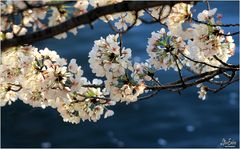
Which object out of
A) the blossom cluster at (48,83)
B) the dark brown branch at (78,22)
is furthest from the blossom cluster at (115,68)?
the dark brown branch at (78,22)

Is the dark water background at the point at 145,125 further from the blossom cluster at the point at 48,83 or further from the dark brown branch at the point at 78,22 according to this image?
the dark brown branch at the point at 78,22

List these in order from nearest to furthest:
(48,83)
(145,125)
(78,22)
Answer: (78,22) → (48,83) → (145,125)

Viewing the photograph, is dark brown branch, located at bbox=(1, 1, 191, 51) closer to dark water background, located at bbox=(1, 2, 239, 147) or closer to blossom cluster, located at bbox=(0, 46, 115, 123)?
blossom cluster, located at bbox=(0, 46, 115, 123)

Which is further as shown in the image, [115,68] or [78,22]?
[115,68]

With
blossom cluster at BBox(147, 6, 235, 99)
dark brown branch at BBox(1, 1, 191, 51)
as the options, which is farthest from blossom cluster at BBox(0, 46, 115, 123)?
dark brown branch at BBox(1, 1, 191, 51)

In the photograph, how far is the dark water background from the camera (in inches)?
261

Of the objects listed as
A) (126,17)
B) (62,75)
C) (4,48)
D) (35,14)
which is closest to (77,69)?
(62,75)

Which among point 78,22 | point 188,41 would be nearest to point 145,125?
point 188,41

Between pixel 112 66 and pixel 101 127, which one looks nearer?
pixel 112 66

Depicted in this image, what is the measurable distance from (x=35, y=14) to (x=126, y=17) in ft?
1.95

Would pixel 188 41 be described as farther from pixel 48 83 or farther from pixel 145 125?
pixel 145 125

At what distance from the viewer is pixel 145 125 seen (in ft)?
22.1

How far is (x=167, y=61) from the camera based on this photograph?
2.32 metres

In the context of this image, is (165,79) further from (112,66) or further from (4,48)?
(4,48)
